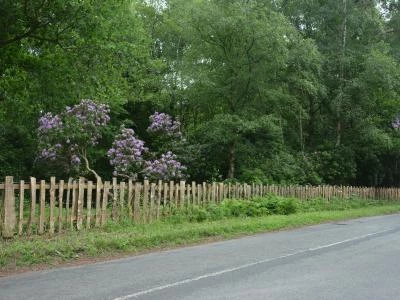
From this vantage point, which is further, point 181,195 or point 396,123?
point 396,123

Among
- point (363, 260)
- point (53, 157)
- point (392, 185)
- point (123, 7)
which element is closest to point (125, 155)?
point (53, 157)

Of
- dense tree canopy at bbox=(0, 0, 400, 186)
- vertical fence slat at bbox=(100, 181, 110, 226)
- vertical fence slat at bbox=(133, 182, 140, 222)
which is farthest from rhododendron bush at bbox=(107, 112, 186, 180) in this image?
vertical fence slat at bbox=(100, 181, 110, 226)

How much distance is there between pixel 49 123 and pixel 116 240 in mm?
13038

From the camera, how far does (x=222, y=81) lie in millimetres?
26422

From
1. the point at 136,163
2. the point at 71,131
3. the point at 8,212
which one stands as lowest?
the point at 8,212

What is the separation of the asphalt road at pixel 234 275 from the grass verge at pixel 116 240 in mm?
744

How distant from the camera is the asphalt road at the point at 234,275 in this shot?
23.9ft

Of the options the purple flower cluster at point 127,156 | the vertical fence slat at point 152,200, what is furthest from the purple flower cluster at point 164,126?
the vertical fence slat at point 152,200

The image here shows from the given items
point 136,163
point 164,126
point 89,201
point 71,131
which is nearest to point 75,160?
point 71,131

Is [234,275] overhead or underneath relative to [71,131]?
underneath

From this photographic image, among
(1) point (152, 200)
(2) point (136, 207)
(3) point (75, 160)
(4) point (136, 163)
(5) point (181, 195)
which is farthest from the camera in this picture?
(3) point (75, 160)

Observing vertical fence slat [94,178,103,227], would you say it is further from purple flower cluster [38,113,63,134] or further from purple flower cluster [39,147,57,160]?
purple flower cluster [39,147,57,160]

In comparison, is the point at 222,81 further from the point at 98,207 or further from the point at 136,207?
the point at 98,207

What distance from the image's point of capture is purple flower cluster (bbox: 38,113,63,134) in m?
23.1
